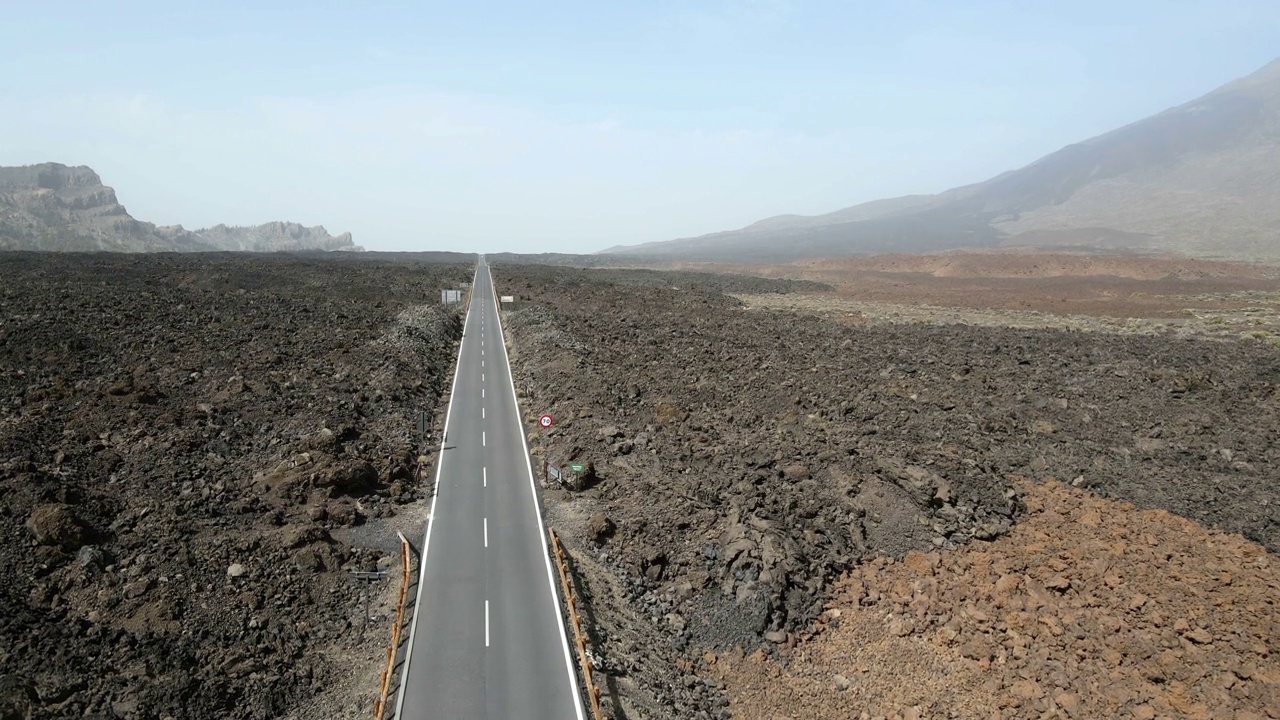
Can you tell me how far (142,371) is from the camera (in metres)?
36.3

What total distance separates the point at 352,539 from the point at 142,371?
22.3 meters

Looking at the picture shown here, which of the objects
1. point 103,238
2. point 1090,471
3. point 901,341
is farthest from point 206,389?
point 103,238

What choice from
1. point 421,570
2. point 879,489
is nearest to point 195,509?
point 421,570

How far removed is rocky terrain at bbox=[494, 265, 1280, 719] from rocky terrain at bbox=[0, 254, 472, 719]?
23.9ft

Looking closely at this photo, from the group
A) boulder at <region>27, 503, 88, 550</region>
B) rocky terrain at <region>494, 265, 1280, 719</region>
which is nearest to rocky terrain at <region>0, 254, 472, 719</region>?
boulder at <region>27, 503, 88, 550</region>

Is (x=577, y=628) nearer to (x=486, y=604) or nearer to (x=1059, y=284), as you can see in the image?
(x=486, y=604)

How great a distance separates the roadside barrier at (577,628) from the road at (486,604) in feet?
1.09

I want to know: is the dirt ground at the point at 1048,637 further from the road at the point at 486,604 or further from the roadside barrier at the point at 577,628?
the road at the point at 486,604

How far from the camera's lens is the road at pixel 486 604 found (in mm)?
15555

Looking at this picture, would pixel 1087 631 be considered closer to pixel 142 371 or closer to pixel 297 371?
pixel 297 371

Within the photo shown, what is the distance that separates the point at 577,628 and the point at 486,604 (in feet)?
9.92

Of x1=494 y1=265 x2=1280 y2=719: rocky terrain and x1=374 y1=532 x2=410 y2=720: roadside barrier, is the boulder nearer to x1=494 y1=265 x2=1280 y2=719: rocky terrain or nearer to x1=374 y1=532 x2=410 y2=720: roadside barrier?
x1=374 y1=532 x2=410 y2=720: roadside barrier

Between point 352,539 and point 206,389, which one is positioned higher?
point 206,389

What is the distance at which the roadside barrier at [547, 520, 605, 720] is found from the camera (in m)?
15.2
